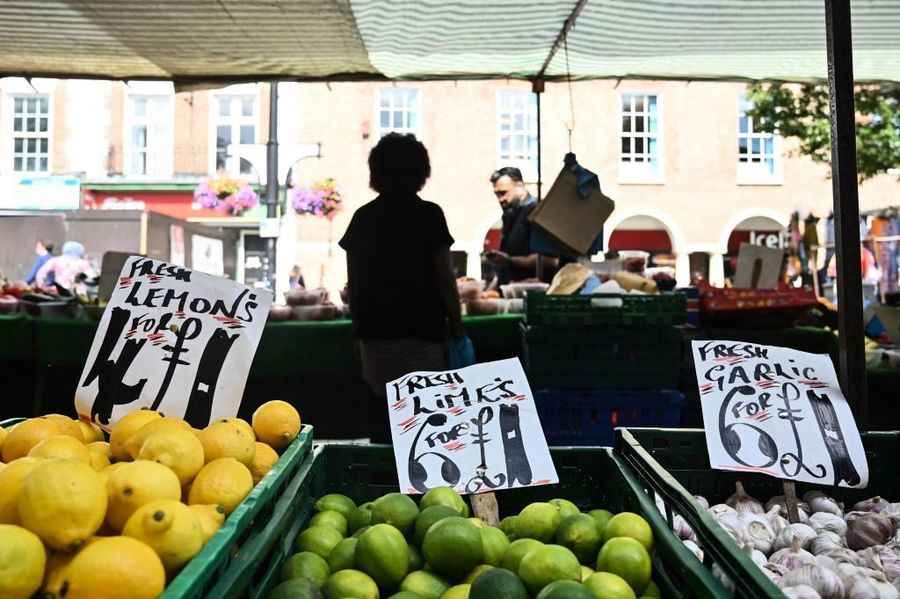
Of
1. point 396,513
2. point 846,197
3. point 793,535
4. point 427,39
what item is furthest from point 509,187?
point 396,513

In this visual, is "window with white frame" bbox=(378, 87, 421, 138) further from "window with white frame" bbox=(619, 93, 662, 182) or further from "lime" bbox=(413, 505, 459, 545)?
"lime" bbox=(413, 505, 459, 545)

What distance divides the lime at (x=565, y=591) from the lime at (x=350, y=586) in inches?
11.3

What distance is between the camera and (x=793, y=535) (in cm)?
155

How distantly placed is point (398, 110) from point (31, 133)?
10.3m

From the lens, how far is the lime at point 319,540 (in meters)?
1.40

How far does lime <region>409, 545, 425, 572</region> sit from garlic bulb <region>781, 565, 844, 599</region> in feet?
2.18

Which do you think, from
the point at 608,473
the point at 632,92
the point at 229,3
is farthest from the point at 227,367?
the point at 632,92

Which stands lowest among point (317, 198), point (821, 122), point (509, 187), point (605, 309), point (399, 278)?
point (605, 309)

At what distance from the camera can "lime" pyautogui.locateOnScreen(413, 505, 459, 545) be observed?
1390 mm

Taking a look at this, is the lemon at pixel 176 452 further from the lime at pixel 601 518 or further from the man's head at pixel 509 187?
the man's head at pixel 509 187

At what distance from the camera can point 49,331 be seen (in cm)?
434

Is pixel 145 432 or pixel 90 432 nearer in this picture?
pixel 145 432

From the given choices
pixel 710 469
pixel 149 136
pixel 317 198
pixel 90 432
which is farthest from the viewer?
pixel 149 136

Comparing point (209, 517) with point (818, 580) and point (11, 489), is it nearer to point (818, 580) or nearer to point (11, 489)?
point (11, 489)
